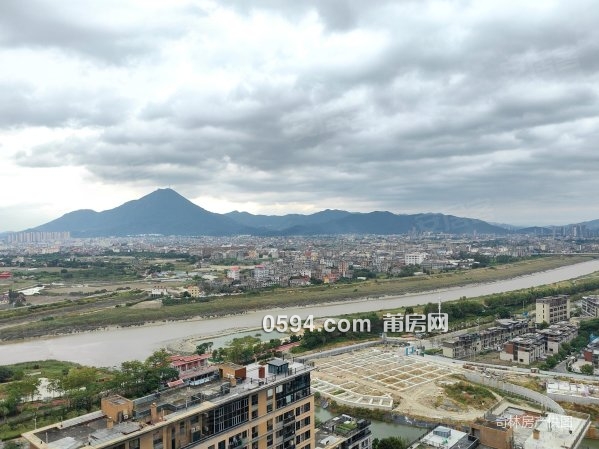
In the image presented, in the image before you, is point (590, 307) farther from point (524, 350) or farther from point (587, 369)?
point (587, 369)

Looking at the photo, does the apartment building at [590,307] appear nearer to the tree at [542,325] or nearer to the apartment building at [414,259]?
the tree at [542,325]


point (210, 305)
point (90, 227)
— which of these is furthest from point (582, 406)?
point (90, 227)

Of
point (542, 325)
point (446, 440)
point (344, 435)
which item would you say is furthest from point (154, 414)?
point (542, 325)

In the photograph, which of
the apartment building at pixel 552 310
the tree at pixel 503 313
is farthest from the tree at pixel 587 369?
the tree at pixel 503 313

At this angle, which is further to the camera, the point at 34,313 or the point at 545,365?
the point at 34,313

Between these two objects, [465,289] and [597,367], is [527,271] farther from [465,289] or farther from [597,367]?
[597,367]

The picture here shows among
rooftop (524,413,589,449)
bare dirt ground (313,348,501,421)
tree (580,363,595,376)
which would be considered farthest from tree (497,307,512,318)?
Answer: rooftop (524,413,589,449)
